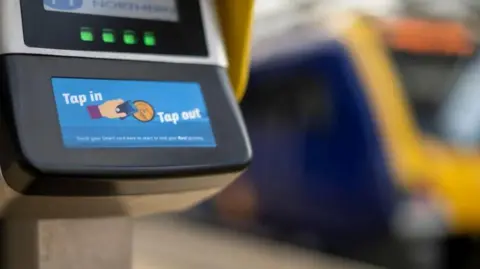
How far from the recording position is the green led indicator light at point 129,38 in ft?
1.21

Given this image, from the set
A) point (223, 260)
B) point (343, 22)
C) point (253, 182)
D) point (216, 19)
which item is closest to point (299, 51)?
point (343, 22)

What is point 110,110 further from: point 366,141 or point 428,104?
point 428,104

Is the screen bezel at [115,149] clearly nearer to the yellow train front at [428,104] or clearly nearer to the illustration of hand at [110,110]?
the illustration of hand at [110,110]

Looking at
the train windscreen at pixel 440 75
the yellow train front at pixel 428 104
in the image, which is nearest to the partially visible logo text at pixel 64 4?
the yellow train front at pixel 428 104

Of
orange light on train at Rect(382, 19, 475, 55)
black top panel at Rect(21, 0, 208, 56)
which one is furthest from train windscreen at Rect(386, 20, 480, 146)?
black top panel at Rect(21, 0, 208, 56)

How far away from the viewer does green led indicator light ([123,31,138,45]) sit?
1.21ft

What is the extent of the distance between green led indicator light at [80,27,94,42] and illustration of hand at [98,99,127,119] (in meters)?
0.03

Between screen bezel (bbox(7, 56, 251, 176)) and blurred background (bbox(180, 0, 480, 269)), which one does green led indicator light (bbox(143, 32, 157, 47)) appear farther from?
blurred background (bbox(180, 0, 480, 269))

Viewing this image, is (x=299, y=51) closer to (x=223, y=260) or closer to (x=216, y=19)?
(x=223, y=260)

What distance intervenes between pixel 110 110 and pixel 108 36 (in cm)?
4

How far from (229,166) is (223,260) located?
2.74 ft

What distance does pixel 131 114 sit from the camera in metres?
0.35

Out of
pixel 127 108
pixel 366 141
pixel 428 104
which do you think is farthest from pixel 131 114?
pixel 428 104

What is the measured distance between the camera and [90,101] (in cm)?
34
